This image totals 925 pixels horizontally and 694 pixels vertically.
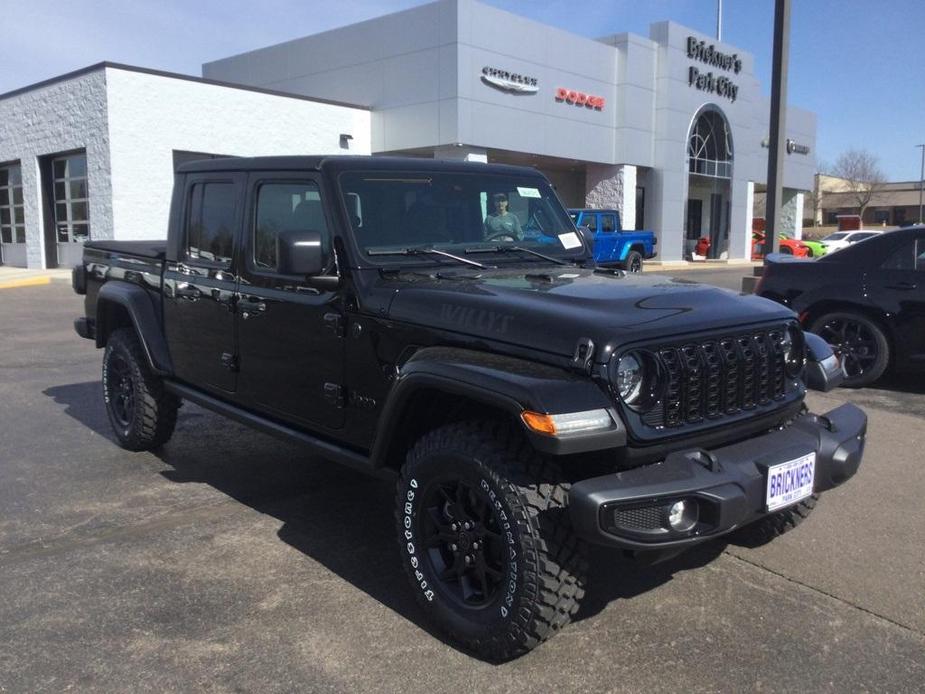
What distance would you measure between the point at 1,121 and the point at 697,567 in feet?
87.5

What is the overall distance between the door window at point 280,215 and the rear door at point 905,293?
5.69m

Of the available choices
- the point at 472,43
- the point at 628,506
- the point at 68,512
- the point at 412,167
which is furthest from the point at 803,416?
the point at 472,43

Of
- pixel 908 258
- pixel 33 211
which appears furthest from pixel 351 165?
pixel 33 211

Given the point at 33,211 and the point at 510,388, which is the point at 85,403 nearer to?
the point at 510,388

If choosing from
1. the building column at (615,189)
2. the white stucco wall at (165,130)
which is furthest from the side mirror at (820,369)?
the building column at (615,189)

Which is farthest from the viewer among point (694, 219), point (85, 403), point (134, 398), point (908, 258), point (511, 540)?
point (694, 219)

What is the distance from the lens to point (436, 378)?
10.1 ft

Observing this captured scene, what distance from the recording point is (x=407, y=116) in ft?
85.4

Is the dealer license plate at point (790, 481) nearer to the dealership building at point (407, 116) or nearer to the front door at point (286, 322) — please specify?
the front door at point (286, 322)

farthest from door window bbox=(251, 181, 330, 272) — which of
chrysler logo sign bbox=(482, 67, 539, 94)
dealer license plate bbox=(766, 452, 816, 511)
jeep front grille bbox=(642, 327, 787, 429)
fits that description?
chrysler logo sign bbox=(482, 67, 539, 94)

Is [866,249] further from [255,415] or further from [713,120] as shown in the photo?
[713,120]

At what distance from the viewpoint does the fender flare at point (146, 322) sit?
522cm

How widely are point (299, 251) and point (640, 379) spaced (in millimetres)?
1553

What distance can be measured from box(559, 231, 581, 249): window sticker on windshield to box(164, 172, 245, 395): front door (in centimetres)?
174
